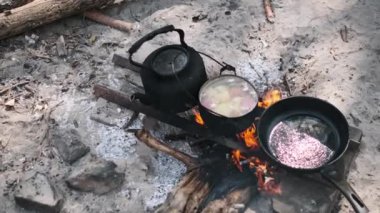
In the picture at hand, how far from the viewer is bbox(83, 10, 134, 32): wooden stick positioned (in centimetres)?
603

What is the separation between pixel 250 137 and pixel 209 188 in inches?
24.0

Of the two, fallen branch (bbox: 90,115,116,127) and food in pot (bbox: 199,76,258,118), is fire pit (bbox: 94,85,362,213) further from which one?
fallen branch (bbox: 90,115,116,127)

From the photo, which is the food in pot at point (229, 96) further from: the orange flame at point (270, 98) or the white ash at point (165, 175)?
the white ash at point (165, 175)

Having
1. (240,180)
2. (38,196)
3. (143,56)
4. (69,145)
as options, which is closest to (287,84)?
(240,180)

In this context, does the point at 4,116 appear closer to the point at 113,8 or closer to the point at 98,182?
the point at 98,182

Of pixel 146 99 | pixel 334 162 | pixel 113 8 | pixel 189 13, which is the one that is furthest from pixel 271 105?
pixel 113 8

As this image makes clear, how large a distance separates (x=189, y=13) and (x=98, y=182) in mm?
2689

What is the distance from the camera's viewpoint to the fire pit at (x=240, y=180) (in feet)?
13.4

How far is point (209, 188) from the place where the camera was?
169 inches

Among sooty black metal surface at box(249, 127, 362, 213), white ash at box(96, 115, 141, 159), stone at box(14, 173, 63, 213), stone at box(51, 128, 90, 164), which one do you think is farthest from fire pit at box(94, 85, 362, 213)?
stone at box(14, 173, 63, 213)

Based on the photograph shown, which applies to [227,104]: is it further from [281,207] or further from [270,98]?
[281,207]

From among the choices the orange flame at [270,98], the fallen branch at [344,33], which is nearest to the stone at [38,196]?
the orange flame at [270,98]

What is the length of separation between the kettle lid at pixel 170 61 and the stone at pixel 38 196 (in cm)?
150

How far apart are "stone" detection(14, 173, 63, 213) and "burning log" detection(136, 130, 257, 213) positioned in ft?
3.32
